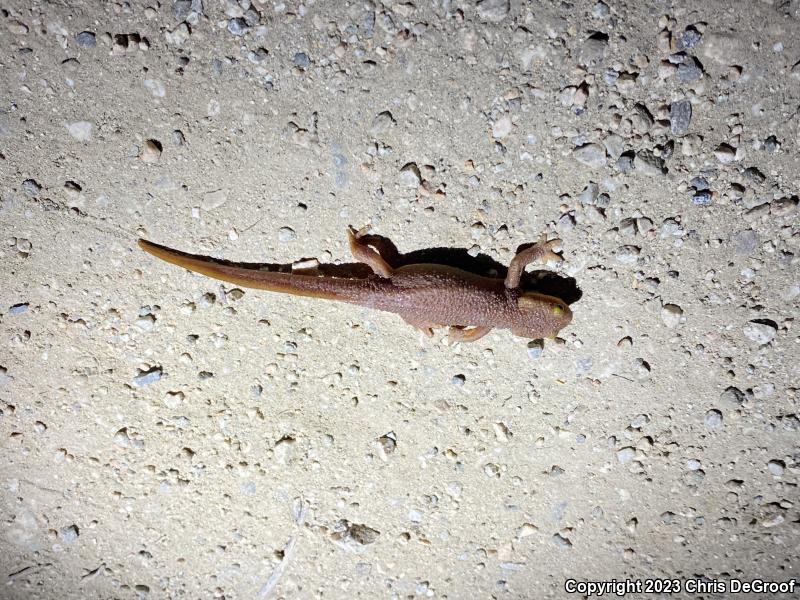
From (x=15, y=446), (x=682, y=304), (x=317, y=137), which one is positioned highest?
(x=317, y=137)

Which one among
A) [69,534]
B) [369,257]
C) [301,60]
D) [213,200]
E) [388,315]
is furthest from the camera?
[69,534]

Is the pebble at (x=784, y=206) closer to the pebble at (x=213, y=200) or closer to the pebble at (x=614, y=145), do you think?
the pebble at (x=614, y=145)

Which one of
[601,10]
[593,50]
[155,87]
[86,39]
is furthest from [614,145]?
[86,39]

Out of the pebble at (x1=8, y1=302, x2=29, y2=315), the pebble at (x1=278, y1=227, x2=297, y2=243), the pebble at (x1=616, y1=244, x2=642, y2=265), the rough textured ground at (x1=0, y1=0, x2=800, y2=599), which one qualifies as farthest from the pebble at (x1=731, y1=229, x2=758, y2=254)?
the pebble at (x1=8, y1=302, x2=29, y2=315)

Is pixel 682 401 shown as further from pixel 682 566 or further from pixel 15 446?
pixel 15 446

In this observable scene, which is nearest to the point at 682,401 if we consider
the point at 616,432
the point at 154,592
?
the point at 616,432

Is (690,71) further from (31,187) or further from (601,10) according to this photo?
(31,187)

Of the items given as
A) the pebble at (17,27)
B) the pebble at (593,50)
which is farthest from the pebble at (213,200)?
the pebble at (593,50)
